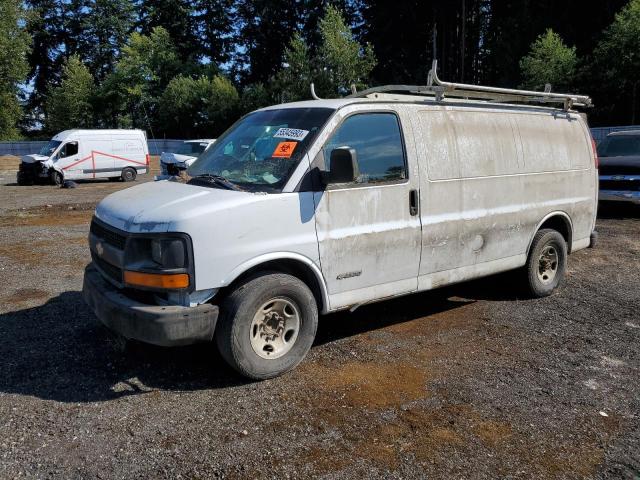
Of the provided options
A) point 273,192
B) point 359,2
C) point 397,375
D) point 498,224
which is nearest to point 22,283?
point 273,192

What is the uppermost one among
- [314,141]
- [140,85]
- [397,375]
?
[140,85]

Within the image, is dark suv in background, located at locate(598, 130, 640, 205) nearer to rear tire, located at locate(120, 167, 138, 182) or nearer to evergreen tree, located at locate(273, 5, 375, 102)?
rear tire, located at locate(120, 167, 138, 182)

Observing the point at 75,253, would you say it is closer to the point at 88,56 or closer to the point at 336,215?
the point at 336,215

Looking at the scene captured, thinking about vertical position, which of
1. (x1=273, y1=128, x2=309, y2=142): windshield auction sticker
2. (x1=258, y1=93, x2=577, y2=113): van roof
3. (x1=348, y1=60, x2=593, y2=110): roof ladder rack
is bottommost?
(x1=273, y1=128, x2=309, y2=142): windshield auction sticker

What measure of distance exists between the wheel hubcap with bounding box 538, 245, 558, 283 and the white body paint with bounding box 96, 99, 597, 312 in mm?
393

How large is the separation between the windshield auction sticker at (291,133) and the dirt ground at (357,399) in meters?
1.84

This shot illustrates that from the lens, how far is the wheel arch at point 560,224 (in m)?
A: 6.17

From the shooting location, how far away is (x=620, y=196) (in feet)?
38.4

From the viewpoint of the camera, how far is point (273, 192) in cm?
417

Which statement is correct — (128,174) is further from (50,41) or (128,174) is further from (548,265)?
(50,41)

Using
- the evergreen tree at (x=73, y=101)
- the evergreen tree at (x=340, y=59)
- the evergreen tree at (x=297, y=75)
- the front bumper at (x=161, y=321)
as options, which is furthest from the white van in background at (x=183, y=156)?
the evergreen tree at (x=73, y=101)

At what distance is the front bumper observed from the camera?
375 centimetres

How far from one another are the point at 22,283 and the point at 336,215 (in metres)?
4.74

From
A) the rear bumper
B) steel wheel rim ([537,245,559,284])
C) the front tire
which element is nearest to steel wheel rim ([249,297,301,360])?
the front tire
